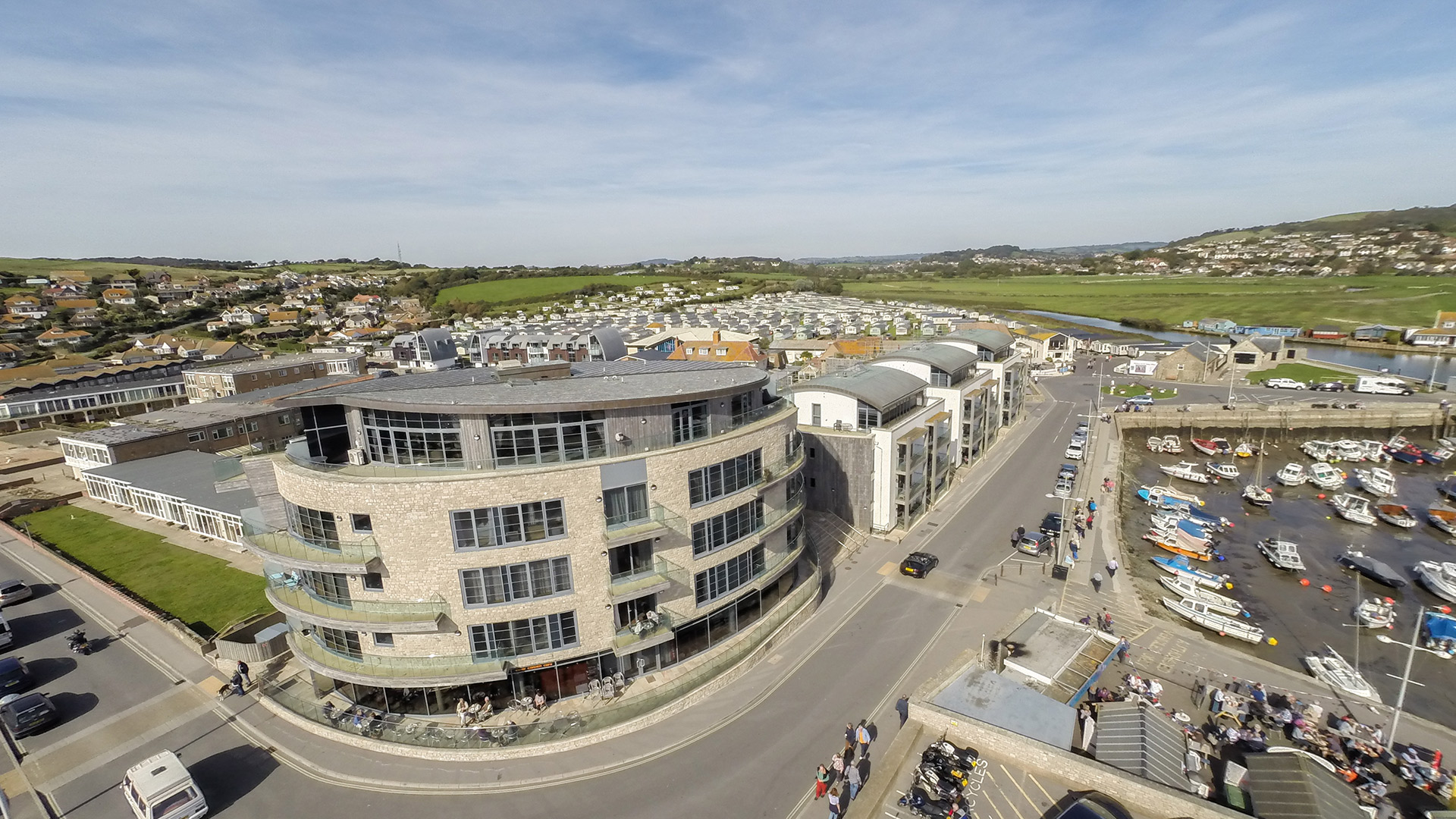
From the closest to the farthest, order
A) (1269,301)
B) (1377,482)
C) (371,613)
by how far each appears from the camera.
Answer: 1. (371,613)
2. (1377,482)
3. (1269,301)

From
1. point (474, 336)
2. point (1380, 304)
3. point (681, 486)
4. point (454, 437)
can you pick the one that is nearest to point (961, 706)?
point (681, 486)

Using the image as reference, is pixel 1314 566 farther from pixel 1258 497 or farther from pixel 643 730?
pixel 643 730

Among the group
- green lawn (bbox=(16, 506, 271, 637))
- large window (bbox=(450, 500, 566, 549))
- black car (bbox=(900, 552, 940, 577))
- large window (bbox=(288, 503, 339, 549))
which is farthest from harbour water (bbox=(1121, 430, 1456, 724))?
green lawn (bbox=(16, 506, 271, 637))

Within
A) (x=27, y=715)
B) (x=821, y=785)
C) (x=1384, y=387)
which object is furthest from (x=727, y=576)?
(x=1384, y=387)

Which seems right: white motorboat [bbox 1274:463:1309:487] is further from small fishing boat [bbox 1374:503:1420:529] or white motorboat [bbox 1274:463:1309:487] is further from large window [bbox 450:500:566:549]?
large window [bbox 450:500:566:549]

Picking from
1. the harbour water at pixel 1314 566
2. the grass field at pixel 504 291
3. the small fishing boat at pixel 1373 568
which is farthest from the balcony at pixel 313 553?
the grass field at pixel 504 291

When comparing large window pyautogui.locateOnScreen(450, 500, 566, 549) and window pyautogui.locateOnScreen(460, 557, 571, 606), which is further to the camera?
window pyautogui.locateOnScreen(460, 557, 571, 606)
